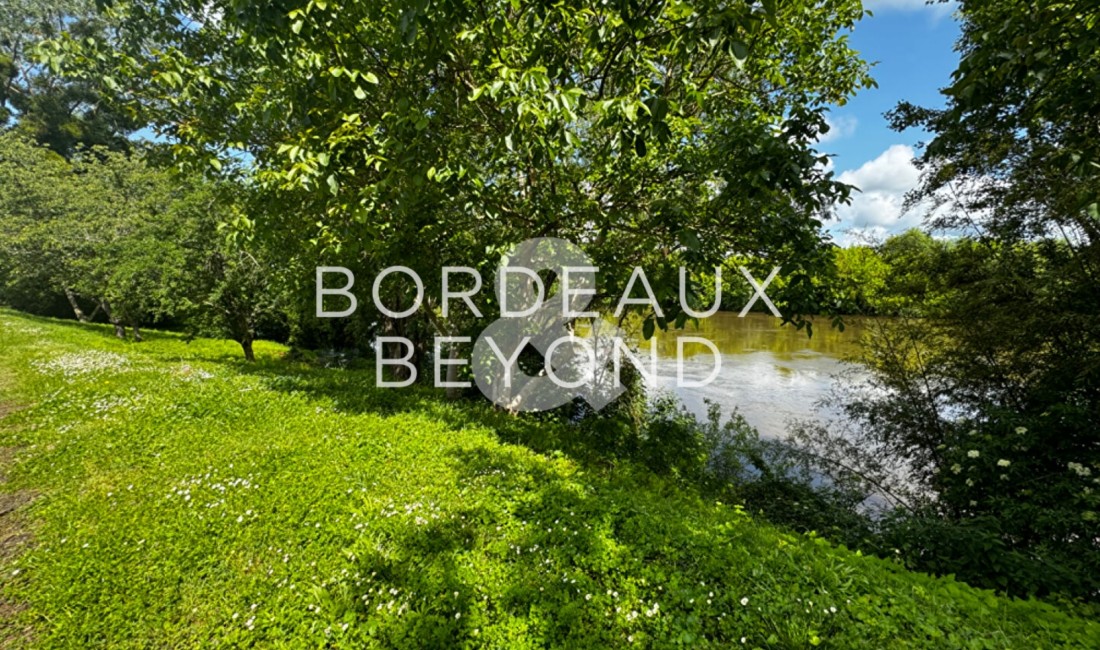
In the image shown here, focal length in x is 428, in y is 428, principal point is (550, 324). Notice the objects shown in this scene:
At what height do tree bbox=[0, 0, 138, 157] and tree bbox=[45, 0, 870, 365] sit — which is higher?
tree bbox=[0, 0, 138, 157]

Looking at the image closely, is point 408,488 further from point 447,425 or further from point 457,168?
point 457,168

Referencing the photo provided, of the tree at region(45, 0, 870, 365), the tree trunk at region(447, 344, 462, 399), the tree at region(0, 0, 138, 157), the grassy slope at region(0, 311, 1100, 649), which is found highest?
the tree at region(0, 0, 138, 157)

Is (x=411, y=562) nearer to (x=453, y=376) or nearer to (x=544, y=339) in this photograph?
(x=453, y=376)

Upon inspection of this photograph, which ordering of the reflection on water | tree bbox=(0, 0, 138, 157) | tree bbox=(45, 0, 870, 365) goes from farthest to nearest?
tree bbox=(0, 0, 138, 157) < the reflection on water < tree bbox=(45, 0, 870, 365)

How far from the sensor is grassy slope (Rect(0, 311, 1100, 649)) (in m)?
2.64

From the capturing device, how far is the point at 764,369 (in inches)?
575

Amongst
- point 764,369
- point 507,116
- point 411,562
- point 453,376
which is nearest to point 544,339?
point 453,376

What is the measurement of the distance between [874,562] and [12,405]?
11374 millimetres

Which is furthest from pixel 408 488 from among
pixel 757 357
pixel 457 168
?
pixel 757 357

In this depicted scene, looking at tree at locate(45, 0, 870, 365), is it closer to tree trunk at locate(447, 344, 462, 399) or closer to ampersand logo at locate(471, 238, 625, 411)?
ampersand logo at locate(471, 238, 625, 411)

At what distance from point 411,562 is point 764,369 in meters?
14.2

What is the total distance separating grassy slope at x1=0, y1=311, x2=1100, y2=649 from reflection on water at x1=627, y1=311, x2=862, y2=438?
11.9 ft

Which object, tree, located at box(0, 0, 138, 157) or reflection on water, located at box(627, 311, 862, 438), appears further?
tree, located at box(0, 0, 138, 157)

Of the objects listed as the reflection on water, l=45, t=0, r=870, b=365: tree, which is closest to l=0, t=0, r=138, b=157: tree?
l=45, t=0, r=870, b=365: tree
